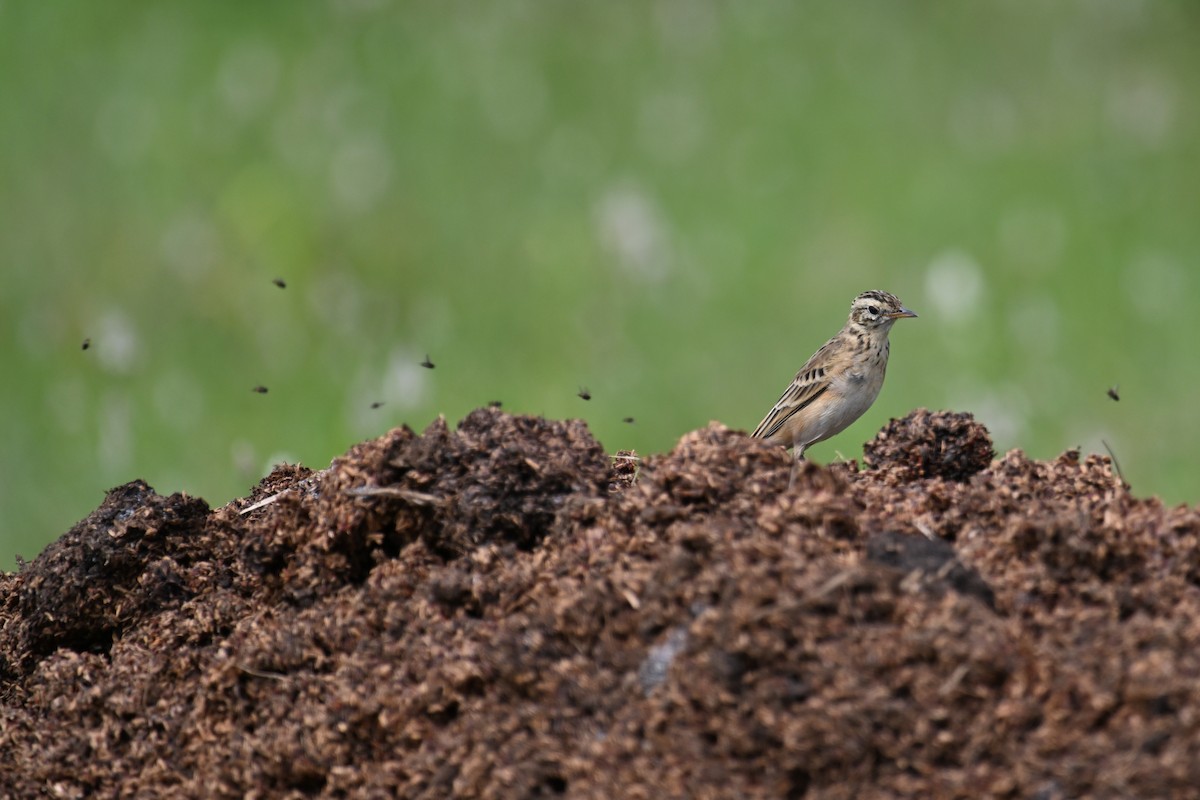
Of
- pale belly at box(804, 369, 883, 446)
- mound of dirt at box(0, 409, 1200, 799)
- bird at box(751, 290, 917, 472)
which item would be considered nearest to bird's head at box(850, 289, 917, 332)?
bird at box(751, 290, 917, 472)

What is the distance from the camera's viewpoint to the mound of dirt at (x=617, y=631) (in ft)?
12.6

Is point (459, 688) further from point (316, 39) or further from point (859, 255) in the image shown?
point (316, 39)

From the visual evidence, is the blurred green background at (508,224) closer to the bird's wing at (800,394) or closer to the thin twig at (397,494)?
the bird's wing at (800,394)

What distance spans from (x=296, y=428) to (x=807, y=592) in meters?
8.78

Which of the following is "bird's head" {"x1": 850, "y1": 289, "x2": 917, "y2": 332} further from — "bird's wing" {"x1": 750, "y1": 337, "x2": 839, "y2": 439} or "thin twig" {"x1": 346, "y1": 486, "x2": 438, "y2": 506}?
"thin twig" {"x1": 346, "y1": 486, "x2": 438, "y2": 506}

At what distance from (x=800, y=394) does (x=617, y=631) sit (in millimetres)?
5993

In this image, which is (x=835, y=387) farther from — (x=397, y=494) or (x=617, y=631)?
(x=617, y=631)

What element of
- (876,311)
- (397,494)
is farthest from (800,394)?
(397,494)

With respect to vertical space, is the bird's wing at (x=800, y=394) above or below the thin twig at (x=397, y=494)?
above

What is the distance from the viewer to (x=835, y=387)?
33.1 ft

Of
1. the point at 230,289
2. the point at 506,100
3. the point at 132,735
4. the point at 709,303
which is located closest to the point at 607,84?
the point at 506,100

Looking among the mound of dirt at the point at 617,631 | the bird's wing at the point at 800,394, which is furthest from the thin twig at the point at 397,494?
the bird's wing at the point at 800,394

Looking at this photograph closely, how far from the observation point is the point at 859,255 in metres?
13.6

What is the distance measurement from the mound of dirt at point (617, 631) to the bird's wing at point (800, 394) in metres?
4.29
